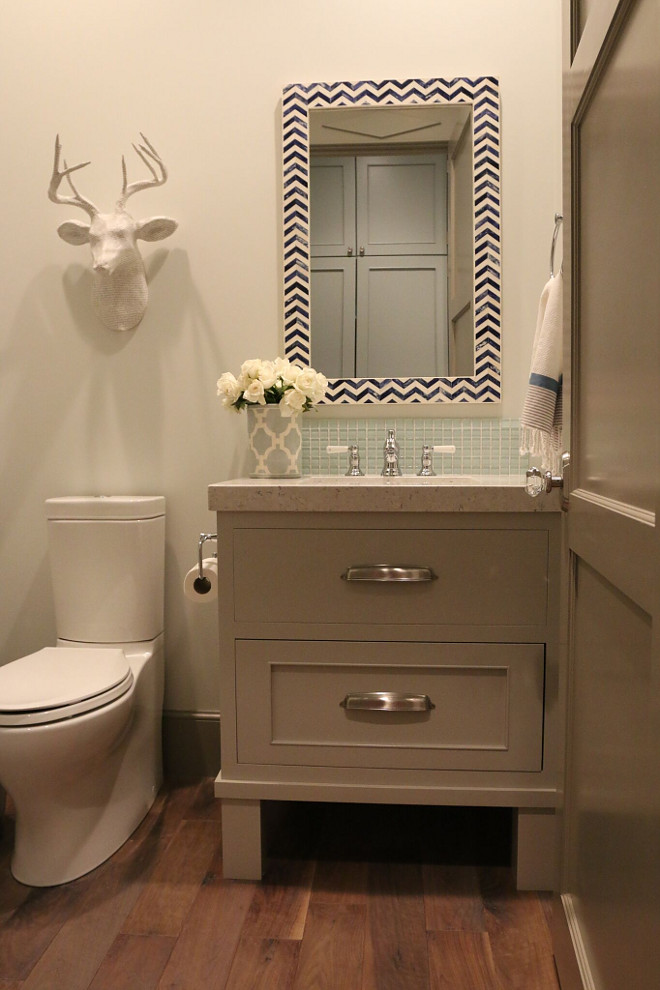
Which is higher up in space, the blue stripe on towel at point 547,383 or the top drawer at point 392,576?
the blue stripe on towel at point 547,383

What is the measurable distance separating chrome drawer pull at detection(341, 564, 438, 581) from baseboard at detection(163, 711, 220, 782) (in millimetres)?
875

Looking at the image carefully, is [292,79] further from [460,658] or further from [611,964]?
[611,964]

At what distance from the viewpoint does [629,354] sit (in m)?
0.82

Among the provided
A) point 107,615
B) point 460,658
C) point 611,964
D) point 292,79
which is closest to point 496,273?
point 292,79

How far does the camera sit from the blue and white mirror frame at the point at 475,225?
1.99 meters

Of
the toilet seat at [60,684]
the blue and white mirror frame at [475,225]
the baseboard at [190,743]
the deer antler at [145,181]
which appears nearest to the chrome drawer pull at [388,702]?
the toilet seat at [60,684]

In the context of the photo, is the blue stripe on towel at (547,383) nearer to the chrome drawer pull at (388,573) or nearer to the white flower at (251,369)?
the chrome drawer pull at (388,573)

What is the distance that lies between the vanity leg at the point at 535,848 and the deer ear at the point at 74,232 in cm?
184

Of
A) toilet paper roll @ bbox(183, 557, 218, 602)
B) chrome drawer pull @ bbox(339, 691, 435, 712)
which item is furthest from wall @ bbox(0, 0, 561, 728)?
chrome drawer pull @ bbox(339, 691, 435, 712)

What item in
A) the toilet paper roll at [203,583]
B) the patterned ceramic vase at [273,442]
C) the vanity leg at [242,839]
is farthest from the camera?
the patterned ceramic vase at [273,442]

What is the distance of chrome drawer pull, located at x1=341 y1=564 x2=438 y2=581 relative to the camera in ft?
4.97

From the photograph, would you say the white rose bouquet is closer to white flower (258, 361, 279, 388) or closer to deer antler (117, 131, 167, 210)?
white flower (258, 361, 279, 388)

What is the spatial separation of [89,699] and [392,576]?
2.26ft

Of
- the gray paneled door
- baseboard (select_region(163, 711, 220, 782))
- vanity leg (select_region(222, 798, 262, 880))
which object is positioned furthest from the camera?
baseboard (select_region(163, 711, 220, 782))
